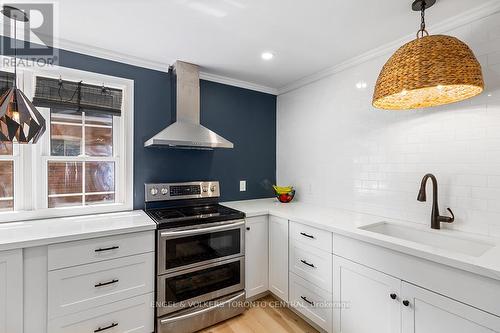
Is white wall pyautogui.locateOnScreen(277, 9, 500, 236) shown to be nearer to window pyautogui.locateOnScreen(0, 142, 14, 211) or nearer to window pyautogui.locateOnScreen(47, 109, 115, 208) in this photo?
window pyautogui.locateOnScreen(47, 109, 115, 208)

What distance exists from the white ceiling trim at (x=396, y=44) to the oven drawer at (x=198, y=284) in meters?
2.02

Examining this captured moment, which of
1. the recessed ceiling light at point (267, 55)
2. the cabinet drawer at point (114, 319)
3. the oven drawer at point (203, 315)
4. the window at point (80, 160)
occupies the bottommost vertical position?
the oven drawer at point (203, 315)

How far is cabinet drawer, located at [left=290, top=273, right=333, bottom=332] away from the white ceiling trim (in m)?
2.00

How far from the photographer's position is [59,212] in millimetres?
2068

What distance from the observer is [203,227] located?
2064 millimetres

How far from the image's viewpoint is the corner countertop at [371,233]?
1.18 meters

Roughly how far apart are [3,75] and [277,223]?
2515mm

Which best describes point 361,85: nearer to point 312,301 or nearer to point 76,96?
point 312,301

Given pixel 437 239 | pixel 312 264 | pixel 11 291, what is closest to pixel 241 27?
pixel 312 264

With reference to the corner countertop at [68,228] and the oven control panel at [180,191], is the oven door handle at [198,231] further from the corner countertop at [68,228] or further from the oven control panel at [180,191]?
the oven control panel at [180,191]

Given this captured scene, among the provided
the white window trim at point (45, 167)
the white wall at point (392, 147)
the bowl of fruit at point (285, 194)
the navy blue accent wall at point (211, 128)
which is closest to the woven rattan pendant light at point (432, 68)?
the white wall at point (392, 147)

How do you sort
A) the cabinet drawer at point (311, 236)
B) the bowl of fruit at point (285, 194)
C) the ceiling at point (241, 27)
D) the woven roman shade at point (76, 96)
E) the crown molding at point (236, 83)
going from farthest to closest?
1. the bowl of fruit at point (285, 194)
2. the crown molding at point (236, 83)
3. the woven roman shade at point (76, 96)
4. the cabinet drawer at point (311, 236)
5. the ceiling at point (241, 27)

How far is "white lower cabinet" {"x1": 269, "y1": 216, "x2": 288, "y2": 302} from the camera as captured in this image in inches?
90.0

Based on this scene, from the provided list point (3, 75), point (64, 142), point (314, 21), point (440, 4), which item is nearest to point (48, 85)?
point (3, 75)
